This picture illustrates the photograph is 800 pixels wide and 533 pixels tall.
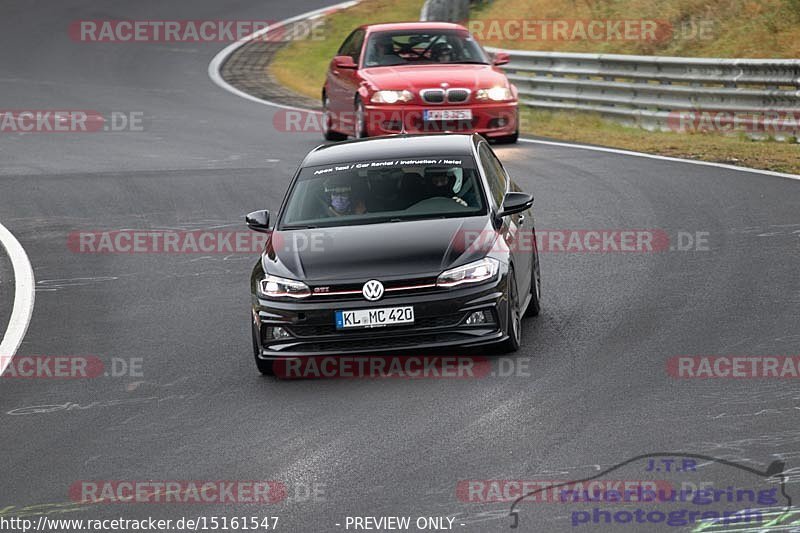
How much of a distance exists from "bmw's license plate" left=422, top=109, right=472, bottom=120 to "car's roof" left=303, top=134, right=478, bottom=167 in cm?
851

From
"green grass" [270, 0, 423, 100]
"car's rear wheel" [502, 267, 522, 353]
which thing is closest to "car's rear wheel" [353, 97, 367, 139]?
"green grass" [270, 0, 423, 100]

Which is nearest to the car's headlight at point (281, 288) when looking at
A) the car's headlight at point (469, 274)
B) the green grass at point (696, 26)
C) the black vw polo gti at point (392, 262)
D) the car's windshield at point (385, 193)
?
the black vw polo gti at point (392, 262)

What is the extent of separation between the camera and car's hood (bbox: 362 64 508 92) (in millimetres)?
20672

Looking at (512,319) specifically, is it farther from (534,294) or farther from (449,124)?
(449,124)

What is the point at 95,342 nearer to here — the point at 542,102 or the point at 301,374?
the point at 301,374

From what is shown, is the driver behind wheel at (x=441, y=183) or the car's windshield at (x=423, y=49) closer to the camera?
the driver behind wheel at (x=441, y=183)

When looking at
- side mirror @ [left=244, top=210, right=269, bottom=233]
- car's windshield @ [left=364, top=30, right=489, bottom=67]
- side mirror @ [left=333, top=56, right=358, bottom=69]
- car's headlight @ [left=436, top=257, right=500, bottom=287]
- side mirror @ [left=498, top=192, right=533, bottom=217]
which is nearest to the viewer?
car's headlight @ [left=436, top=257, right=500, bottom=287]

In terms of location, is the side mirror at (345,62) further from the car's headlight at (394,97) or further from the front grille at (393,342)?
the front grille at (393,342)

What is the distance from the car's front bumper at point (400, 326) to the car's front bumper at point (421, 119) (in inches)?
422

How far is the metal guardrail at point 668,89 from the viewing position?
819 inches

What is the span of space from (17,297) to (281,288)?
13.4ft

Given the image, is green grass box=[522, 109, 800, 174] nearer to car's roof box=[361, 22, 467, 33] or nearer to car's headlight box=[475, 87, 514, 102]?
car's headlight box=[475, 87, 514, 102]

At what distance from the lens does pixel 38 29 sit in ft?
129

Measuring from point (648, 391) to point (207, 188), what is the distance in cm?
1039
